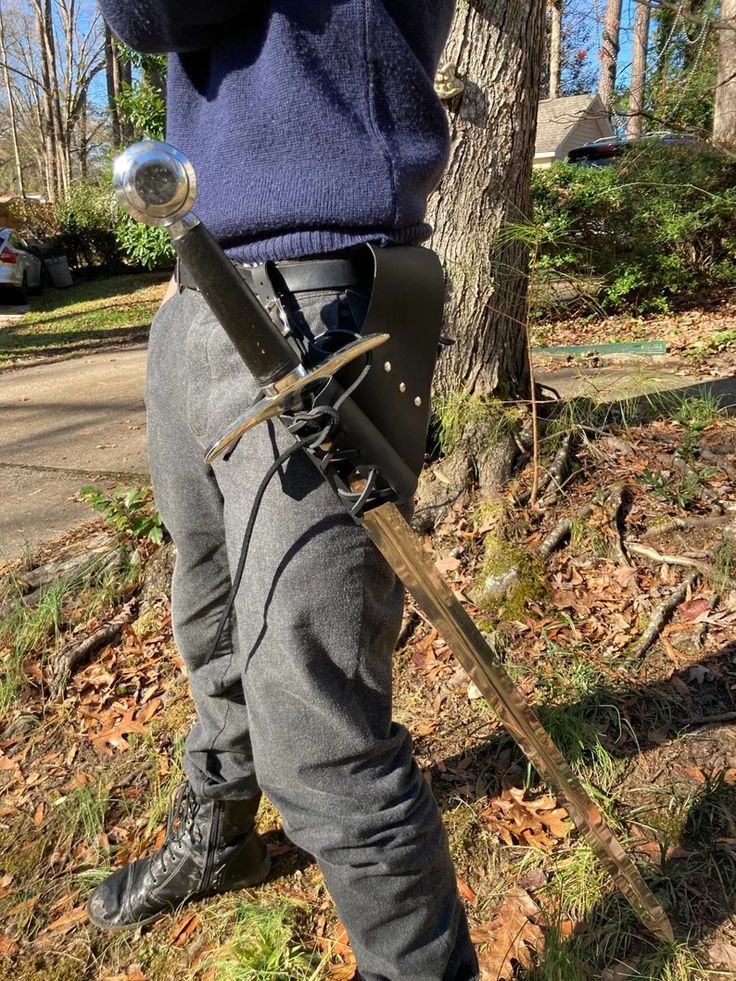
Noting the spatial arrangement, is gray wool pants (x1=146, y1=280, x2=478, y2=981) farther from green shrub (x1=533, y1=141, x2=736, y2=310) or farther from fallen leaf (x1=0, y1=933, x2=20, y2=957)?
green shrub (x1=533, y1=141, x2=736, y2=310)

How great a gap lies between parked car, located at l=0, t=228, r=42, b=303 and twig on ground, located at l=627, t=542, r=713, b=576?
49.9 feet

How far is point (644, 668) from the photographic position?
2.31 meters

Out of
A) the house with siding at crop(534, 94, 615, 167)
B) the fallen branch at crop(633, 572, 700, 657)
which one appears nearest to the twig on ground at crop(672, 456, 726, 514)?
the fallen branch at crop(633, 572, 700, 657)

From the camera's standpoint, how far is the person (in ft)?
3.68

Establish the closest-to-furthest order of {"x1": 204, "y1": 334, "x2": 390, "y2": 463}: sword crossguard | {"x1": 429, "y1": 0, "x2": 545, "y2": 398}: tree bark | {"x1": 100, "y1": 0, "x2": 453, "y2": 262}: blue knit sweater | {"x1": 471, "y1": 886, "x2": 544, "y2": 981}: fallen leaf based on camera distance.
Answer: {"x1": 204, "y1": 334, "x2": 390, "y2": 463}: sword crossguard, {"x1": 100, "y1": 0, "x2": 453, "y2": 262}: blue knit sweater, {"x1": 471, "y1": 886, "x2": 544, "y2": 981}: fallen leaf, {"x1": 429, "y1": 0, "x2": 545, "y2": 398}: tree bark

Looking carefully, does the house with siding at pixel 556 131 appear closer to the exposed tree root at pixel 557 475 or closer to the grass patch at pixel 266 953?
the exposed tree root at pixel 557 475

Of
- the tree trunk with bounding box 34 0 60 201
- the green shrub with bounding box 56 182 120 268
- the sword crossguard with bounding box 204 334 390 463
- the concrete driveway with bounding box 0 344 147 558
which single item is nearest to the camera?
the sword crossguard with bounding box 204 334 390 463

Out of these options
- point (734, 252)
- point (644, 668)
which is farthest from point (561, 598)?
point (734, 252)

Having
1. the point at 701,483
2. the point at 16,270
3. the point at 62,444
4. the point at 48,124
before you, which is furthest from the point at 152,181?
the point at 48,124

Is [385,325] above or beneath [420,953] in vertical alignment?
above

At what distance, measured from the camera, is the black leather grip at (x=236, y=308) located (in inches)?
38.1

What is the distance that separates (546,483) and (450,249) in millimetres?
962

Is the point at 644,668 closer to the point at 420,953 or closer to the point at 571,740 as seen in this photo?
the point at 571,740

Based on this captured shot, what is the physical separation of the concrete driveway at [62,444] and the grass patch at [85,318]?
2804mm
